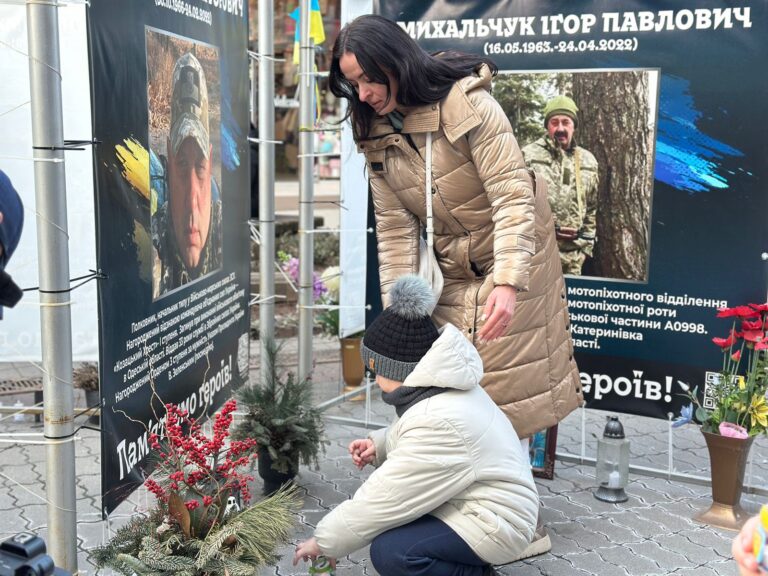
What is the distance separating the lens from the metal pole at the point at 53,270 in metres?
2.55

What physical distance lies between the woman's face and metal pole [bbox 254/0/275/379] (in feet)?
4.25

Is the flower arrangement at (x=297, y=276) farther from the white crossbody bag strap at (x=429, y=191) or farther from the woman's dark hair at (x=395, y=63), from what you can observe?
the woman's dark hair at (x=395, y=63)

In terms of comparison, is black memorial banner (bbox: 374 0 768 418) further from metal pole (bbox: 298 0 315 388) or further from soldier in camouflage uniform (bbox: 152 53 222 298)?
soldier in camouflage uniform (bbox: 152 53 222 298)

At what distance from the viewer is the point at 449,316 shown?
11.6 ft

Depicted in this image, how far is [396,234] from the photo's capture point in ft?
11.7

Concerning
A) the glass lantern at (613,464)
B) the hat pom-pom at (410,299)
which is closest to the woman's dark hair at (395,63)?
the hat pom-pom at (410,299)

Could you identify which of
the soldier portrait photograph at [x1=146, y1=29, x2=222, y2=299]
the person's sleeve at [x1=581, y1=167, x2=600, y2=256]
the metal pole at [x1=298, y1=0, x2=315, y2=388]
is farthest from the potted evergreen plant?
the person's sleeve at [x1=581, y1=167, x2=600, y2=256]

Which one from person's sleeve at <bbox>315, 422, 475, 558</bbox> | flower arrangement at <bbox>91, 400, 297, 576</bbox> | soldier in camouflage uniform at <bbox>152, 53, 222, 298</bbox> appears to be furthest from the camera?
soldier in camouflage uniform at <bbox>152, 53, 222, 298</bbox>

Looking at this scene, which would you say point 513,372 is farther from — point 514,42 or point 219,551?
point 514,42

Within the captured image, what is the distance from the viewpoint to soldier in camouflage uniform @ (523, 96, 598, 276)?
444cm

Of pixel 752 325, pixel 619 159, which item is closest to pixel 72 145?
pixel 619 159

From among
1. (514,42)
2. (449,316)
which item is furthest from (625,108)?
(449,316)

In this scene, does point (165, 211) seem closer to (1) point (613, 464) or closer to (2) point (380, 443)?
(2) point (380, 443)

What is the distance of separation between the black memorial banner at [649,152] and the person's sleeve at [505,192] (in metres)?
1.32
